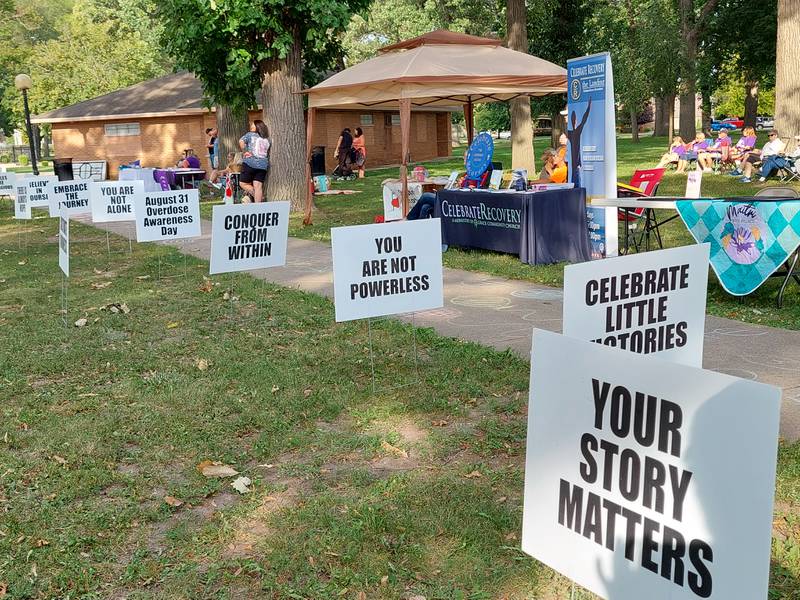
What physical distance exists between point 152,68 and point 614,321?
57006mm

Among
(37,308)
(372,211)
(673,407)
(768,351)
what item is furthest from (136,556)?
(372,211)

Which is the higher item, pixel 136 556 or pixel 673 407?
pixel 673 407

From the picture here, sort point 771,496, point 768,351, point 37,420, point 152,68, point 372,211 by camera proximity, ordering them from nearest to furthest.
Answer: point 771,496 → point 37,420 → point 768,351 → point 372,211 → point 152,68

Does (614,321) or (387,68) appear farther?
(387,68)

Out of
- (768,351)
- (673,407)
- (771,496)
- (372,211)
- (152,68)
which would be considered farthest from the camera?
(152,68)

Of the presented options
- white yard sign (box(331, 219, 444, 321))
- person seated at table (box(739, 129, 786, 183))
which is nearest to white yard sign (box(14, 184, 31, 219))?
white yard sign (box(331, 219, 444, 321))

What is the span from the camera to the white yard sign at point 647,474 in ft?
6.88

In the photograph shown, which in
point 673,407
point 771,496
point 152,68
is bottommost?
point 771,496

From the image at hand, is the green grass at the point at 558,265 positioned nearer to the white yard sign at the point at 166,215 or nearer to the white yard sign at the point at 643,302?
the white yard sign at the point at 166,215

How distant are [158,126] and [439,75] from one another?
25.6 m

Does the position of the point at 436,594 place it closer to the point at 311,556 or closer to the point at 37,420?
the point at 311,556

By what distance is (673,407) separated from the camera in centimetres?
227

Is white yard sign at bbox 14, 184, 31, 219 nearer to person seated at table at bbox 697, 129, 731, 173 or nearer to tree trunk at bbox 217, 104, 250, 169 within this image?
tree trunk at bbox 217, 104, 250, 169

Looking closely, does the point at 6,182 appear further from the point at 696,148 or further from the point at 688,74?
the point at 688,74
